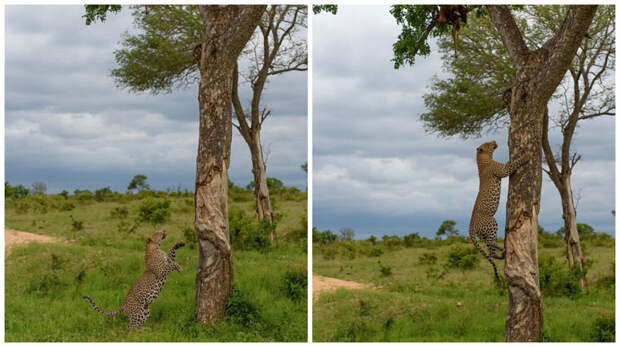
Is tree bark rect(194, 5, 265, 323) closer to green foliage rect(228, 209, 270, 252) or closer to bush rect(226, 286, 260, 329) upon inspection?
bush rect(226, 286, 260, 329)

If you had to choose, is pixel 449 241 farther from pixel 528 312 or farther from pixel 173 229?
pixel 528 312

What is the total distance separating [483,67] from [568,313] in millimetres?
6984

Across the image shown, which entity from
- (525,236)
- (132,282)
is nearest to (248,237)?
(132,282)

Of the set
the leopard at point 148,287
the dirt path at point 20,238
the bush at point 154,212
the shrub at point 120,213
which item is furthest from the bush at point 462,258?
the dirt path at point 20,238

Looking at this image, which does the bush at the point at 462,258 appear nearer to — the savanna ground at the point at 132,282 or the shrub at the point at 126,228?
the savanna ground at the point at 132,282

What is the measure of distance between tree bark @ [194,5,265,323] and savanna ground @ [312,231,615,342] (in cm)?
254

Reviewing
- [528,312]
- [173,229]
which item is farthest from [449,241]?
[528,312]

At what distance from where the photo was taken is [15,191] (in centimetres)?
2483

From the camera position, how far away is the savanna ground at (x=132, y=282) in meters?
7.85

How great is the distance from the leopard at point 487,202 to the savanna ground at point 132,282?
2.96m

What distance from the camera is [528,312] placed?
7348 millimetres

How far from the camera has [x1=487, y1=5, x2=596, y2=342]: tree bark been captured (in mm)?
7281

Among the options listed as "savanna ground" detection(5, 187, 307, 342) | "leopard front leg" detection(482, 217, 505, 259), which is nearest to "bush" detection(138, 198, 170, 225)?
"savanna ground" detection(5, 187, 307, 342)

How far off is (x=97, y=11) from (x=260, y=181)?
17.9 ft
